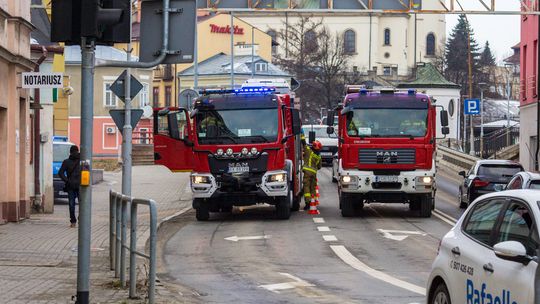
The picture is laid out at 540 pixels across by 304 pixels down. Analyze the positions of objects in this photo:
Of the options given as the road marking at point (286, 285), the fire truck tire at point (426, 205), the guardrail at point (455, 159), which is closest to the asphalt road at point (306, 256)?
the road marking at point (286, 285)

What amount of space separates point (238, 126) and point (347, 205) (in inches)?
141

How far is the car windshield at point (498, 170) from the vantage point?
32.9m

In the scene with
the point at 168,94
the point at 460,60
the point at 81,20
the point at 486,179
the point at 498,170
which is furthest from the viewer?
the point at 460,60

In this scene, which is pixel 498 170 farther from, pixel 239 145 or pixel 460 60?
pixel 460 60

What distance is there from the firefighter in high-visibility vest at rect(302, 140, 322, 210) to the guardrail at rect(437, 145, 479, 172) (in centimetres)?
2467

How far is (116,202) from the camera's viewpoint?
1398 centimetres

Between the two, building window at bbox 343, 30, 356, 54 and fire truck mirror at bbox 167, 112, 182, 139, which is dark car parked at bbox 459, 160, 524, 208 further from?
building window at bbox 343, 30, 356, 54

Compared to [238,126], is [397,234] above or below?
below

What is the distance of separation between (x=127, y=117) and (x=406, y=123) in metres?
7.24

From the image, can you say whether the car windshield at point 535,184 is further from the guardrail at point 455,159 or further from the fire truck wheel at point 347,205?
the guardrail at point 455,159

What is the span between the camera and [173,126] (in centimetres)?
2431

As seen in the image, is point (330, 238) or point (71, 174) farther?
point (71, 174)

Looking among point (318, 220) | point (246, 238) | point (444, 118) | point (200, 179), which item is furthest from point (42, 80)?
point (444, 118)

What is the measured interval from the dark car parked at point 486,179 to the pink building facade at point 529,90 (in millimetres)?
15021
